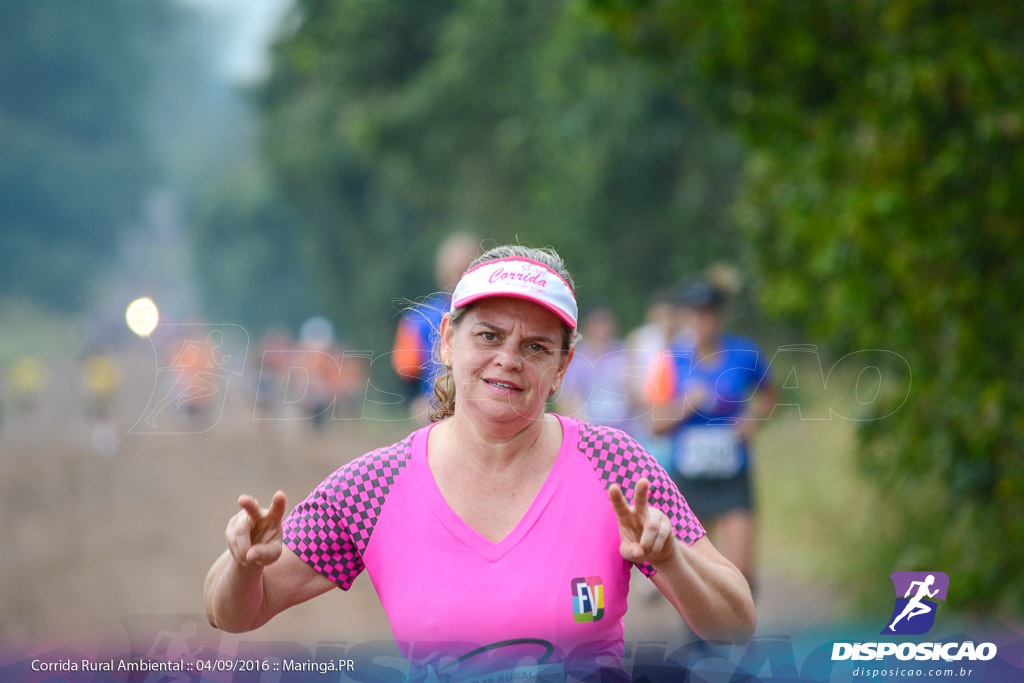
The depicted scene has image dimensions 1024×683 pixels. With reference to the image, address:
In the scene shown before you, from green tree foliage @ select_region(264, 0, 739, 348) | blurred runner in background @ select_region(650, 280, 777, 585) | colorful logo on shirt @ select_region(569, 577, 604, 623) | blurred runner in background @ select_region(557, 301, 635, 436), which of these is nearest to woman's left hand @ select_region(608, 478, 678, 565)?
colorful logo on shirt @ select_region(569, 577, 604, 623)

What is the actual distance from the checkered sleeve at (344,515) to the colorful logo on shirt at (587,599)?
1.56 ft

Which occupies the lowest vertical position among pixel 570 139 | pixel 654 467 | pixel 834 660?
pixel 834 660

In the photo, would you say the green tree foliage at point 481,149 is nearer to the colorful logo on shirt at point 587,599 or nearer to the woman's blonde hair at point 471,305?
the woman's blonde hair at point 471,305

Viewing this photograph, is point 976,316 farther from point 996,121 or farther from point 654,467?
point 654,467

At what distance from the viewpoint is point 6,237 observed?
55656 millimetres

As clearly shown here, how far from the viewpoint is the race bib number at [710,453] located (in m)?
7.03

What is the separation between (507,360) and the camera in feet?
8.46

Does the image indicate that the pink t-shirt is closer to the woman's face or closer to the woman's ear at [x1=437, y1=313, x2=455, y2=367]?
the woman's face

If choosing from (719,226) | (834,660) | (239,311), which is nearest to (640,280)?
(719,226)

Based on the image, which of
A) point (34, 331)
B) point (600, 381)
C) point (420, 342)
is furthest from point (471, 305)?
point (34, 331)

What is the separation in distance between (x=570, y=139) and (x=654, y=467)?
688 inches

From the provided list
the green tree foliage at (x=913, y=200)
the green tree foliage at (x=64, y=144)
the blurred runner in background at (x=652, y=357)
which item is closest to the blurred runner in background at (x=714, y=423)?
the blurred runner in background at (x=652, y=357)

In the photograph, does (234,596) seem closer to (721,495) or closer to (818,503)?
(721,495)

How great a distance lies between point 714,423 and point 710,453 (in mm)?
188
